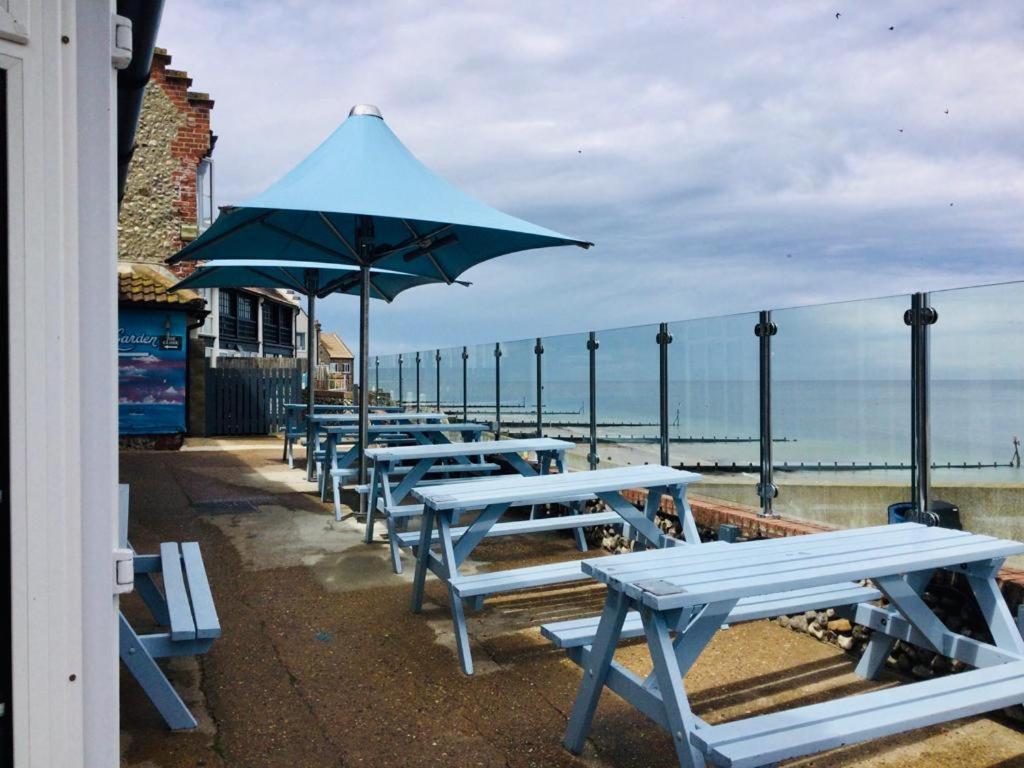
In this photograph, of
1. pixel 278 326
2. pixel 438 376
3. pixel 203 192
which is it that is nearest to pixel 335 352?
pixel 278 326

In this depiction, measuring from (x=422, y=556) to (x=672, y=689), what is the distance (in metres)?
2.14

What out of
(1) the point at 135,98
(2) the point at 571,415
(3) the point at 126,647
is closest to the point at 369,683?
(3) the point at 126,647

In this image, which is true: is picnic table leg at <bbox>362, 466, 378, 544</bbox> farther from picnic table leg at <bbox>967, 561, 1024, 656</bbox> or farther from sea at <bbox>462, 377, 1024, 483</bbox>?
picnic table leg at <bbox>967, 561, 1024, 656</bbox>

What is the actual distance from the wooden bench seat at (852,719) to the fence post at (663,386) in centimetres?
327

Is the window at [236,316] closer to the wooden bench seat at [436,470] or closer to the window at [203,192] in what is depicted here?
the window at [203,192]

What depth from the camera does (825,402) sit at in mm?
4555

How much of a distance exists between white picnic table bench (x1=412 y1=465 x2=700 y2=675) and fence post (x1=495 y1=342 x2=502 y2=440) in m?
3.84

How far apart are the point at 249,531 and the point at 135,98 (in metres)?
3.94

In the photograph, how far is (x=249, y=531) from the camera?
623 cm

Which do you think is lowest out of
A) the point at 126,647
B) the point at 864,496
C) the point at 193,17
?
the point at 126,647

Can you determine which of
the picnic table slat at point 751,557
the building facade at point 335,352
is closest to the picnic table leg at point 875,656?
the picnic table slat at point 751,557

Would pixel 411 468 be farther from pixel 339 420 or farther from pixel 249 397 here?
pixel 249 397

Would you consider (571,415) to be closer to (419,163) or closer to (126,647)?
(419,163)

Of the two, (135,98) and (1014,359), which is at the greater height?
(135,98)
